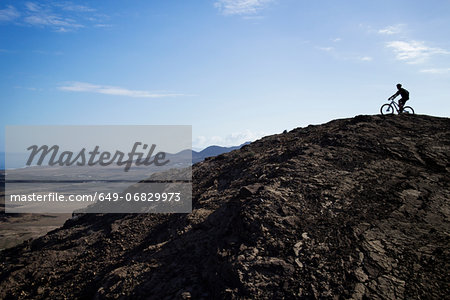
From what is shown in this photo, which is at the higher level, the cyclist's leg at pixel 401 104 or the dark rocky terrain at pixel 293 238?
the cyclist's leg at pixel 401 104

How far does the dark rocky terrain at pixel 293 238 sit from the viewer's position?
18.7 feet

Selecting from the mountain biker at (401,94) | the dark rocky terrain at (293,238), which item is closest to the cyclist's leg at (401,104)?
the mountain biker at (401,94)

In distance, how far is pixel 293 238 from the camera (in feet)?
21.7

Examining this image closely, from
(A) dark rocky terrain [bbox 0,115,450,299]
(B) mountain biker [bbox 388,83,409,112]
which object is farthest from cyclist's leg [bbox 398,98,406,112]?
(A) dark rocky terrain [bbox 0,115,450,299]

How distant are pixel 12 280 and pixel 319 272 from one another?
10356 millimetres

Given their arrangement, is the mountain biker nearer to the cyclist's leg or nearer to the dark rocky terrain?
the cyclist's leg

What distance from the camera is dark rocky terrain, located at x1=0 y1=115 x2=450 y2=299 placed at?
225 inches

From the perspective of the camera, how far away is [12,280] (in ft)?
30.7

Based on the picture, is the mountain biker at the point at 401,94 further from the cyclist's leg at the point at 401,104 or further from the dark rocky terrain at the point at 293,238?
the dark rocky terrain at the point at 293,238

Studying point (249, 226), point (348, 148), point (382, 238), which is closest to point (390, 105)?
point (348, 148)

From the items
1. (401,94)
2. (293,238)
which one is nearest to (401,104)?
(401,94)

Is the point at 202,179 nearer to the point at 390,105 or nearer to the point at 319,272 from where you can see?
the point at 319,272

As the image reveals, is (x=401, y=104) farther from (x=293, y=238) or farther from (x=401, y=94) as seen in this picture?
(x=293, y=238)

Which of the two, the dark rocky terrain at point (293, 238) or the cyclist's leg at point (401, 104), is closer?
the dark rocky terrain at point (293, 238)
